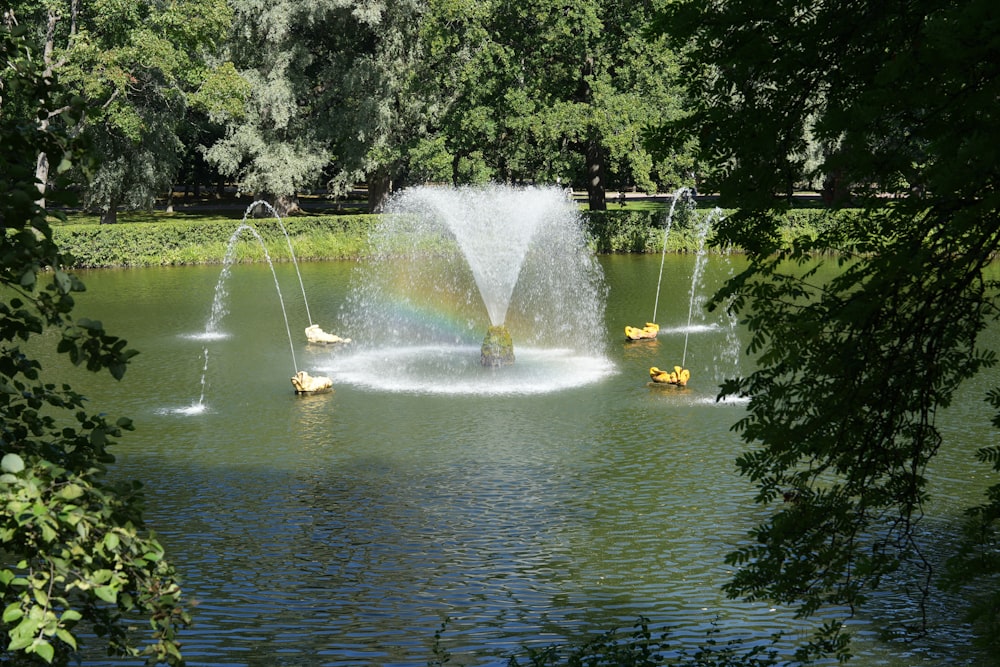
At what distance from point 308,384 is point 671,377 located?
20.3 feet

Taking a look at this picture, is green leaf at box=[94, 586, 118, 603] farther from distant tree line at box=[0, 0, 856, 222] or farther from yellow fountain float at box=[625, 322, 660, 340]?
distant tree line at box=[0, 0, 856, 222]

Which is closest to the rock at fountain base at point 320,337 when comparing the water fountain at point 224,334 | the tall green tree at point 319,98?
the water fountain at point 224,334

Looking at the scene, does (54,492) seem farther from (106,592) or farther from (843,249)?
(843,249)

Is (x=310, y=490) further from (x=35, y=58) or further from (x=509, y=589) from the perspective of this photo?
(x=35, y=58)

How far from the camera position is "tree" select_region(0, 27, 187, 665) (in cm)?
389

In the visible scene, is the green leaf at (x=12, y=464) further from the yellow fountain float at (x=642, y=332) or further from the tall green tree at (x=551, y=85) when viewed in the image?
the tall green tree at (x=551, y=85)

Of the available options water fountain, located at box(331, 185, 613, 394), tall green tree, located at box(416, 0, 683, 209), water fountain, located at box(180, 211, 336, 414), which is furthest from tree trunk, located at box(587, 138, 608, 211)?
water fountain, located at box(180, 211, 336, 414)

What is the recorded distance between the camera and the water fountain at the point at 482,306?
70.5ft

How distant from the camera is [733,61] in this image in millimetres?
6621

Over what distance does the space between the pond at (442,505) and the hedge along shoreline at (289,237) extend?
16831mm

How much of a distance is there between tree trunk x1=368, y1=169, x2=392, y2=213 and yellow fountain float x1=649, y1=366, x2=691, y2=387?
30.4m

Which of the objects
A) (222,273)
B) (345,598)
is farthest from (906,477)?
(222,273)

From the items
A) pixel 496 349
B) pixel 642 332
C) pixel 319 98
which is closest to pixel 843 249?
pixel 496 349

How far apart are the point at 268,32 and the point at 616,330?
25314mm
